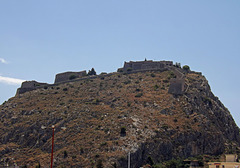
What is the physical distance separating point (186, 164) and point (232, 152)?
12297 mm

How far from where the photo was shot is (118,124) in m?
69.0

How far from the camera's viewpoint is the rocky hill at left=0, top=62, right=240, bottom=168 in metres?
63.1

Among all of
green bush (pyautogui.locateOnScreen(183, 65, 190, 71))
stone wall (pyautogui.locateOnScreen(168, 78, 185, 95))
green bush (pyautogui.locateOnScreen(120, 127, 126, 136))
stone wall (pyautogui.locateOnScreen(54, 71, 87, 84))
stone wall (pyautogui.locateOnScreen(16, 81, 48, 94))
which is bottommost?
green bush (pyautogui.locateOnScreen(120, 127, 126, 136))

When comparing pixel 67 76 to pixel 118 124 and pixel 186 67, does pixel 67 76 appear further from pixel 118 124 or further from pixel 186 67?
pixel 118 124

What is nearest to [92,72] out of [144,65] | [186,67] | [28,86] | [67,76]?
[67,76]

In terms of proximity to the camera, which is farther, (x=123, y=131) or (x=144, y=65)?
(x=144, y=65)

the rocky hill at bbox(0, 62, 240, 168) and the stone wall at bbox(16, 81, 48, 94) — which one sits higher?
the stone wall at bbox(16, 81, 48, 94)

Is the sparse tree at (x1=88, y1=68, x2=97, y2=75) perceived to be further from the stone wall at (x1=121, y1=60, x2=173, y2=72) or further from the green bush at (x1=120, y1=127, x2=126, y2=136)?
the green bush at (x1=120, y1=127, x2=126, y2=136)

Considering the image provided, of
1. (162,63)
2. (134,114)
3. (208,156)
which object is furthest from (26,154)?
(162,63)

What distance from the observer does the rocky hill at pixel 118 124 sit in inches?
2484

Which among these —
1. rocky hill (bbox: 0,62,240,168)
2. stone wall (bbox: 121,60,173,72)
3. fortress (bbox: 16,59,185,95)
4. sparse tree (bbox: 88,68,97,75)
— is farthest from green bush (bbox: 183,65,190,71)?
sparse tree (bbox: 88,68,97,75)

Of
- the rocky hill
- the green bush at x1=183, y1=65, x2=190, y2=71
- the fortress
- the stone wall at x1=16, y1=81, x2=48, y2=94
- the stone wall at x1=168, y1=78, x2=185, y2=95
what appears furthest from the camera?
the green bush at x1=183, y1=65, x2=190, y2=71

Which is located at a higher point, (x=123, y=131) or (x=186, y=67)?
(x=186, y=67)

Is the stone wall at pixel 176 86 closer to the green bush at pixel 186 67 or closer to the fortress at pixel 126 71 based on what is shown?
the fortress at pixel 126 71
